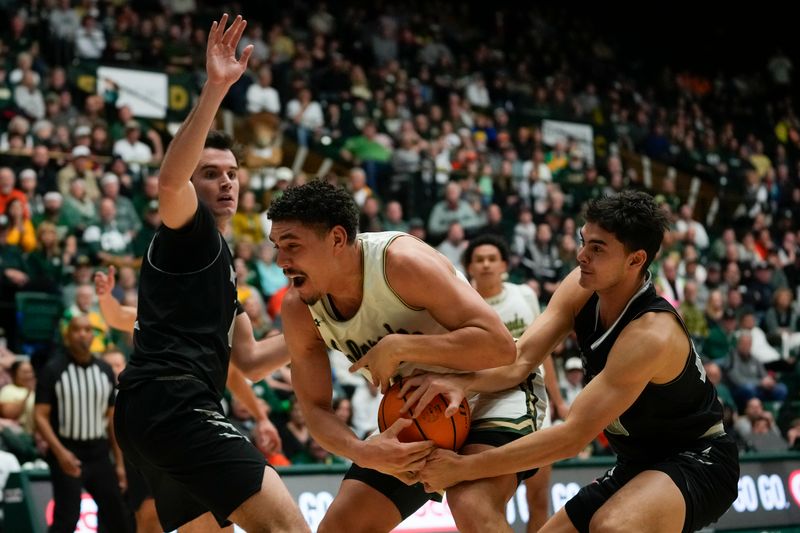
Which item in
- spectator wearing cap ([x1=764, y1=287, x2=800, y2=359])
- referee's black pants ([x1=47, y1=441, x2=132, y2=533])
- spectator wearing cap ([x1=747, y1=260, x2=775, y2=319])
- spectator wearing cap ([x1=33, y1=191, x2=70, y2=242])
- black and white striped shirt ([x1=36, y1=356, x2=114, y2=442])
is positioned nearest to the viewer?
referee's black pants ([x1=47, y1=441, x2=132, y2=533])

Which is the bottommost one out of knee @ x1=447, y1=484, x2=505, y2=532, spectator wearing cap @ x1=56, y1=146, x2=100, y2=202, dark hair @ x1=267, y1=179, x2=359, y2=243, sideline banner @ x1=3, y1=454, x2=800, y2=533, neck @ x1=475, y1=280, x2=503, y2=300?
sideline banner @ x1=3, y1=454, x2=800, y2=533

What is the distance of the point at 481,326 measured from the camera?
149 inches

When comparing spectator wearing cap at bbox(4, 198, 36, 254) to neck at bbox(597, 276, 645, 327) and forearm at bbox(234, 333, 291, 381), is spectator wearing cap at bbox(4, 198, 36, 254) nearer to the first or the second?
forearm at bbox(234, 333, 291, 381)

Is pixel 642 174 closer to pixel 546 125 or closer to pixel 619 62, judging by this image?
pixel 546 125

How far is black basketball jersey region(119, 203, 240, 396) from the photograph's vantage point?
4.04m

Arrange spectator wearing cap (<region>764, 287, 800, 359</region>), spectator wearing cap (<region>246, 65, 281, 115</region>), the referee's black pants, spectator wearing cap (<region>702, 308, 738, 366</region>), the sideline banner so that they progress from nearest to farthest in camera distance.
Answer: the referee's black pants → the sideline banner → spectator wearing cap (<region>702, 308, 738, 366</region>) → spectator wearing cap (<region>764, 287, 800, 359</region>) → spectator wearing cap (<region>246, 65, 281, 115</region>)

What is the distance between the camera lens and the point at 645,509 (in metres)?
3.96

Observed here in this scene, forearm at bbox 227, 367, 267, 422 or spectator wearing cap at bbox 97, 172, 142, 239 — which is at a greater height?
spectator wearing cap at bbox 97, 172, 142, 239

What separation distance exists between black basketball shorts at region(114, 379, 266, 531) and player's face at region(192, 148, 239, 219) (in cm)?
81

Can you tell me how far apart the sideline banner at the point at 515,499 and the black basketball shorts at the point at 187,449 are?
2475 mm

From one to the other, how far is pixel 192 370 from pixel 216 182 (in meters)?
0.86

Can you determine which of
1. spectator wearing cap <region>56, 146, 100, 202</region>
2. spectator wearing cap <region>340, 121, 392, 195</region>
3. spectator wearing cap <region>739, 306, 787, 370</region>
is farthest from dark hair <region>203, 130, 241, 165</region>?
spectator wearing cap <region>739, 306, 787, 370</region>

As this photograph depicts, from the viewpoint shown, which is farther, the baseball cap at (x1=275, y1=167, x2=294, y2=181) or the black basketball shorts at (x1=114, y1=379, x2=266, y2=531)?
the baseball cap at (x1=275, y1=167, x2=294, y2=181)

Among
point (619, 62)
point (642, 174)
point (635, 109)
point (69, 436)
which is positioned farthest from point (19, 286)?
point (619, 62)
